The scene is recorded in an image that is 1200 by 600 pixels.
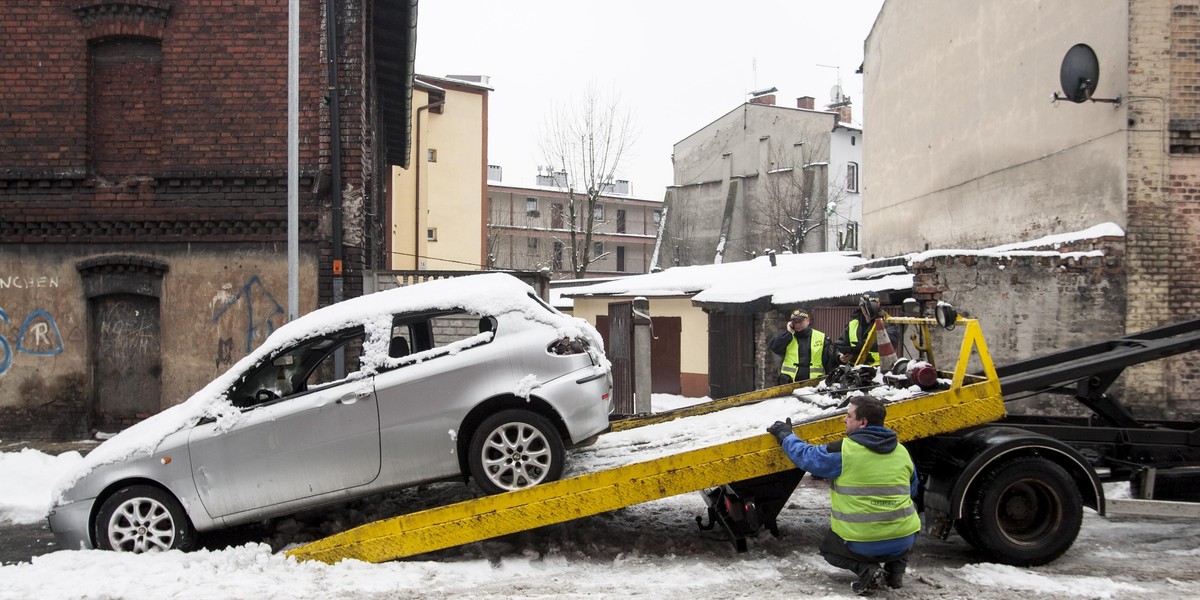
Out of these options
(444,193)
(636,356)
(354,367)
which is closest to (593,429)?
(354,367)

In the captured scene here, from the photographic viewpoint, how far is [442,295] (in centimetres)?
686

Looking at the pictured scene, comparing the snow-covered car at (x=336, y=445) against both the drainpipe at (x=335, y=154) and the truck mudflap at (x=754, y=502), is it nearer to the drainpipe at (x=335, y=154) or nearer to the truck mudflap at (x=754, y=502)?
the truck mudflap at (x=754, y=502)

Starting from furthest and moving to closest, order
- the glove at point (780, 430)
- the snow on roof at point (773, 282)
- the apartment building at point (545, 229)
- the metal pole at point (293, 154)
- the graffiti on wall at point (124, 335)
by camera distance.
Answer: the apartment building at point (545, 229)
the snow on roof at point (773, 282)
the graffiti on wall at point (124, 335)
the metal pole at point (293, 154)
the glove at point (780, 430)

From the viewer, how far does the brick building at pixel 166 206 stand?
11938 mm

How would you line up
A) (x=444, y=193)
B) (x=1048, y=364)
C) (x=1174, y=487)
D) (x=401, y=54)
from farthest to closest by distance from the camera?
(x=444, y=193)
(x=401, y=54)
(x=1048, y=364)
(x=1174, y=487)

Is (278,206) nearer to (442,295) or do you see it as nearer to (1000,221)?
(442,295)

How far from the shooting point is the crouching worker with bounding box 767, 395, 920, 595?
202 inches

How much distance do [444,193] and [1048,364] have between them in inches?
1376

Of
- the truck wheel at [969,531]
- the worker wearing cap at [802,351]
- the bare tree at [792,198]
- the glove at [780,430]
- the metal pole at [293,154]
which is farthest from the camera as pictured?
the bare tree at [792,198]

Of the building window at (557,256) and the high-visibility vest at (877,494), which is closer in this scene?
the high-visibility vest at (877,494)

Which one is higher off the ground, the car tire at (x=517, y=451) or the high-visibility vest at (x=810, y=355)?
the high-visibility vest at (x=810, y=355)

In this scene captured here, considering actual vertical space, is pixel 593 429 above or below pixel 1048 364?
below

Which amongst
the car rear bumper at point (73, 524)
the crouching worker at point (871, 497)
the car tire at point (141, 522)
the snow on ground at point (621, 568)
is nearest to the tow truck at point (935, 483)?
the snow on ground at point (621, 568)

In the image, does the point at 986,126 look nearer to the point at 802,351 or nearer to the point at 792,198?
the point at 802,351
